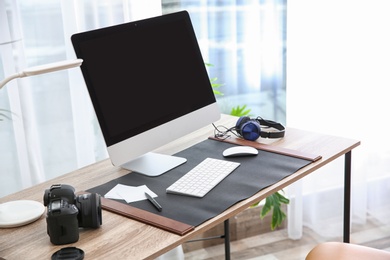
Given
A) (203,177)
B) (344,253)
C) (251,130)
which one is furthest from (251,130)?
(344,253)

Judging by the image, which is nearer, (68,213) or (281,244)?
(68,213)

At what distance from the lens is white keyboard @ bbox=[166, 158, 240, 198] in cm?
204

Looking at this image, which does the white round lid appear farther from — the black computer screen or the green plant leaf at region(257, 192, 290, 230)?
the green plant leaf at region(257, 192, 290, 230)

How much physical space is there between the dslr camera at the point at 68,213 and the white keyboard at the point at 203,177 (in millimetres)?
301

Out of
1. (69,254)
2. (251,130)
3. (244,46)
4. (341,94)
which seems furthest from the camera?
(341,94)

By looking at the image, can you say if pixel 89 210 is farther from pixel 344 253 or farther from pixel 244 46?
pixel 244 46

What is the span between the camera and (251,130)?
243 centimetres

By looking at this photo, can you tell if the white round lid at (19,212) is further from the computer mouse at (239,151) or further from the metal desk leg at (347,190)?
the metal desk leg at (347,190)

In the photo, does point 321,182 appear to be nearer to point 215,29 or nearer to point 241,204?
point 215,29

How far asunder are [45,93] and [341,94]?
4.95ft

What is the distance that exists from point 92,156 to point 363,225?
151 centimetres

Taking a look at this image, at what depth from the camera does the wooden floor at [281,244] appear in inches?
127

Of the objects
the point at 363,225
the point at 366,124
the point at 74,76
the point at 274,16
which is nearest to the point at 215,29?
the point at 274,16

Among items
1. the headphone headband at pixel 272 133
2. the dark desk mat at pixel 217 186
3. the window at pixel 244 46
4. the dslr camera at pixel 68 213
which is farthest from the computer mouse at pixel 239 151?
the window at pixel 244 46
